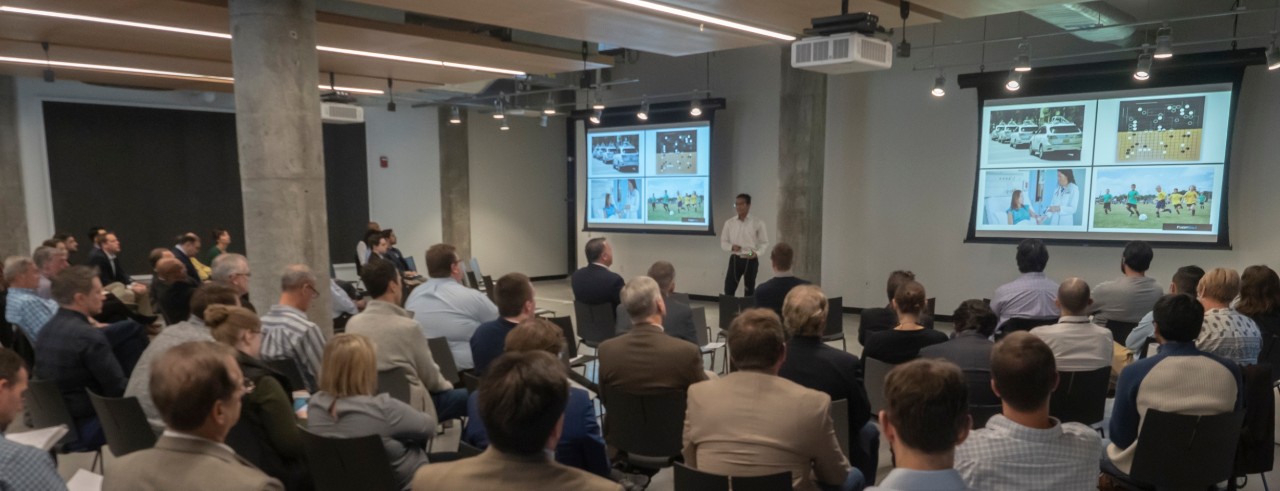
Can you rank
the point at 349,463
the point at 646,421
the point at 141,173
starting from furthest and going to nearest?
1. the point at 141,173
2. the point at 646,421
3. the point at 349,463

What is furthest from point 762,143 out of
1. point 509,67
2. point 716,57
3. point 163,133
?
point 163,133

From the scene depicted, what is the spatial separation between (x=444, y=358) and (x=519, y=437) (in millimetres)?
2937

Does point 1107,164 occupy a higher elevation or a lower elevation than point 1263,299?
higher

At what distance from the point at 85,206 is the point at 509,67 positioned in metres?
7.04

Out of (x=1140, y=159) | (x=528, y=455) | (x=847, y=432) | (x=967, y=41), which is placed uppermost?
(x=967, y=41)

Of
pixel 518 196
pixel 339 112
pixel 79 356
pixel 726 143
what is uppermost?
pixel 339 112

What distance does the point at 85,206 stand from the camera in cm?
1088

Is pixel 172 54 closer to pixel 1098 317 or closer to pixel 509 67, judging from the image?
pixel 509 67

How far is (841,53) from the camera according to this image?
188 inches

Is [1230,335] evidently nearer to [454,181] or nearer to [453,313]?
A: [453,313]

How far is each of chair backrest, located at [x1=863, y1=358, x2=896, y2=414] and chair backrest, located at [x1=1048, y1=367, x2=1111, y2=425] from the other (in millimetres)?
741

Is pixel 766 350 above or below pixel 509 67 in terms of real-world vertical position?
below

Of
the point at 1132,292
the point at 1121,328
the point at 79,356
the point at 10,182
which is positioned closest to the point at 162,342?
the point at 79,356

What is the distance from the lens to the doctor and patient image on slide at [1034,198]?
324 inches
